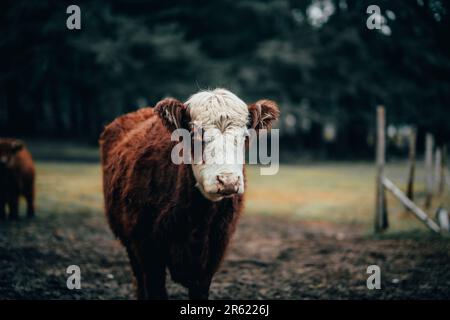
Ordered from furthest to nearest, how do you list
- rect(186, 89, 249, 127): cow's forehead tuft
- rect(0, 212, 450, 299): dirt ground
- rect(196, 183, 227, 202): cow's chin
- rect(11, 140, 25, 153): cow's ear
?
rect(11, 140, 25, 153): cow's ear
rect(0, 212, 450, 299): dirt ground
rect(186, 89, 249, 127): cow's forehead tuft
rect(196, 183, 227, 202): cow's chin

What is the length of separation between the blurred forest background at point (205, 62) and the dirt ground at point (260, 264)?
1006 centimetres

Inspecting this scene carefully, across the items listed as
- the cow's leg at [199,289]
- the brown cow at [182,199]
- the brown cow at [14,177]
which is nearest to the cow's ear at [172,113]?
the brown cow at [182,199]

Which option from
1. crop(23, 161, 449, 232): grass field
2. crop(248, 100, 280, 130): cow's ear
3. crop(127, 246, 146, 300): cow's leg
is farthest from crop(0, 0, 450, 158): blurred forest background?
crop(127, 246, 146, 300): cow's leg

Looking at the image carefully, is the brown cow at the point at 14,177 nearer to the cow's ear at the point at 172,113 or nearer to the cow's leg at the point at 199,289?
the cow's leg at the point at 199,289

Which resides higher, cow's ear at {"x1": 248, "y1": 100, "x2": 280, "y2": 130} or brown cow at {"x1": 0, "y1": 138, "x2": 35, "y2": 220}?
cow's ear at {"x1": 248, "y1": 100, "x2": 280, "y2": 130}


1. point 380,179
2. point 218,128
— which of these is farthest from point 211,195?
point 380,179

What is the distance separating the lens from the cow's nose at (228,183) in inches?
120

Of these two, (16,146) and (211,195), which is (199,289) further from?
(16,146)

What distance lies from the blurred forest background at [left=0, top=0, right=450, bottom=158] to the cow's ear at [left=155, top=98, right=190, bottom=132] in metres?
13.7

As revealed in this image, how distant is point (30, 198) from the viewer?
8.58 metres

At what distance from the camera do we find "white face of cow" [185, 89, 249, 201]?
3092 mm

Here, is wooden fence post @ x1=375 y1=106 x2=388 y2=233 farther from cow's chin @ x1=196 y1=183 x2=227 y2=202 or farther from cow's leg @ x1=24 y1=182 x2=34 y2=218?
cow's leg @ x1=24 y1=182 x2=34 y2=218

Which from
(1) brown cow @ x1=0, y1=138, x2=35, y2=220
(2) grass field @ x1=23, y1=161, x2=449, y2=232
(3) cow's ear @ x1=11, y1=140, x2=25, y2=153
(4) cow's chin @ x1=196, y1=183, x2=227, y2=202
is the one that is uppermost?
(3) cow's ear @ x1=11, y1=140, x2=25, y2=153

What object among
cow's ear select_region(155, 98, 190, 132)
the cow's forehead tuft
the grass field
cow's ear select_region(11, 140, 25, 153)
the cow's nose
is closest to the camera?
the cow's nose
